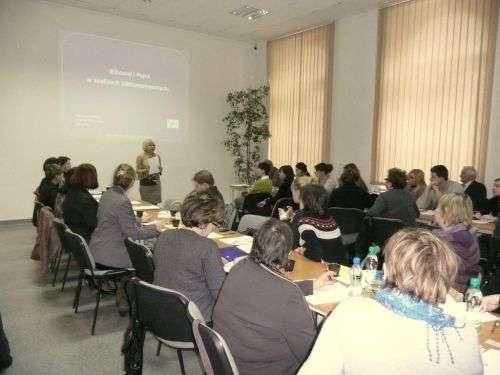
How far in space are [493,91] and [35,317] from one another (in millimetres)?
6012

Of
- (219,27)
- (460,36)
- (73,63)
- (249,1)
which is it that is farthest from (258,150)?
(460,36)

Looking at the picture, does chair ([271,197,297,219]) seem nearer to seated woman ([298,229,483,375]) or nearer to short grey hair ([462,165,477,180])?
short grey hair ([462,165,477,180])

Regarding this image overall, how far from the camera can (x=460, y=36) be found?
19.7ft

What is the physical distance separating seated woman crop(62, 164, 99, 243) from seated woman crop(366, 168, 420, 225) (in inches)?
117

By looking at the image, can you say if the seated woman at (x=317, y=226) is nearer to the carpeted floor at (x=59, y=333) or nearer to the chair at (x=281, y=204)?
the carpeted floor at (x=59, y=333)

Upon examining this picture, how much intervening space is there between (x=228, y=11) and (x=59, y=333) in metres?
6.01

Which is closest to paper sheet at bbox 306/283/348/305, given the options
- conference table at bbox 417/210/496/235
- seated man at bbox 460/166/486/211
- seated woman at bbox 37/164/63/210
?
conference table at bbox 417/210/496/235

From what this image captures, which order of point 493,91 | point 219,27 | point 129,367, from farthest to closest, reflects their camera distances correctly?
point 219,27 → point 493,91 → point 129,367

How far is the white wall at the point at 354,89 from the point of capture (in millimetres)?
7352

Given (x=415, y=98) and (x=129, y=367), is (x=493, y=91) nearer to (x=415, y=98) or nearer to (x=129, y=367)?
(x=415, y=98)

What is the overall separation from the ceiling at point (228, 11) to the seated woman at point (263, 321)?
244 inches

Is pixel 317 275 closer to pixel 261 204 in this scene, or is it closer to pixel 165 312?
pixel 165 312

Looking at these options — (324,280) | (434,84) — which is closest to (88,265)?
(324,280)

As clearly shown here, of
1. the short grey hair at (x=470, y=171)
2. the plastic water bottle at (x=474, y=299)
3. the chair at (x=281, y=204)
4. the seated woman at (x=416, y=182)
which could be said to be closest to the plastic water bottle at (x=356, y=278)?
the plastic water bottle at (x=474, y=299)
